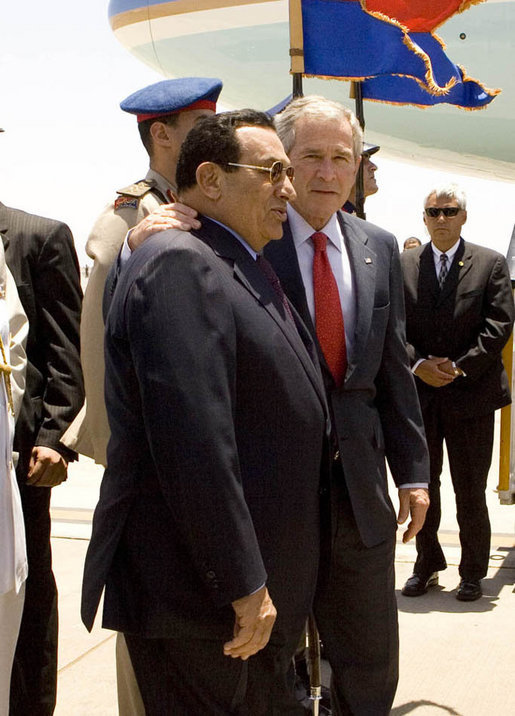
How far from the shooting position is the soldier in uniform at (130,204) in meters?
2.46

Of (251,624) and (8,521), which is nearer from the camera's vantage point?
(251,624)

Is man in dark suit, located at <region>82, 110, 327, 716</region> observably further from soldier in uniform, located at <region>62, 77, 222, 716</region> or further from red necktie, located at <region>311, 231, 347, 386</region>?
soldier in uniform, located at <region>62, 77, 222, 716</region>

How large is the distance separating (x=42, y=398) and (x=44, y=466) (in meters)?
0.19

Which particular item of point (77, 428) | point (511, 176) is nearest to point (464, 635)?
point (77, 428)

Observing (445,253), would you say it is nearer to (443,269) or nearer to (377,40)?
(443,269)

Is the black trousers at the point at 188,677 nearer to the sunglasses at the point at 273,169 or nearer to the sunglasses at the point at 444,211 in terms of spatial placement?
the sunglasses at the point at 273,169

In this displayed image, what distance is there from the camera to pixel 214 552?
169 centimetres

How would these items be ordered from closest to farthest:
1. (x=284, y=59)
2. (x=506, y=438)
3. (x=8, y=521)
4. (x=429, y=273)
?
(x=8, y=521), (x=429, y=273), (x=506, y=438), (x=284, y=59)

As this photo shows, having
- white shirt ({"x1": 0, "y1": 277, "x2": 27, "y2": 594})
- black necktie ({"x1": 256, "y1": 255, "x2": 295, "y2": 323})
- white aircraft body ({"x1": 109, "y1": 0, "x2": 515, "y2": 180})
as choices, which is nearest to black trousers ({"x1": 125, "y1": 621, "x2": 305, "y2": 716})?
white shirt ({"x1": 0, "y1": 277, "x2": 27, "y2": 594})

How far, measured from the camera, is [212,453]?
5.54 feet

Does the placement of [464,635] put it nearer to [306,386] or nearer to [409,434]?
[409,434]

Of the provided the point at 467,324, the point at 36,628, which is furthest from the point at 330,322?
the point at 467,324

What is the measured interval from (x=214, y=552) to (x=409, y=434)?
0.87 m

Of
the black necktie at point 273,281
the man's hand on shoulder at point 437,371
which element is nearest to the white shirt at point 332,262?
the black necktie at point 273,281
